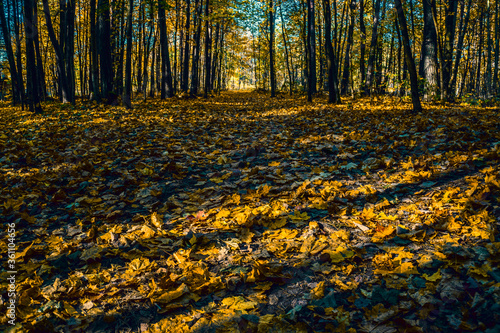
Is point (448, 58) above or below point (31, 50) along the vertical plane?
below

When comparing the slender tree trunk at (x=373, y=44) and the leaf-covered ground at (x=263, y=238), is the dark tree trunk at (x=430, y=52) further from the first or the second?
the leaf-covered ground at (x=263, y=238)

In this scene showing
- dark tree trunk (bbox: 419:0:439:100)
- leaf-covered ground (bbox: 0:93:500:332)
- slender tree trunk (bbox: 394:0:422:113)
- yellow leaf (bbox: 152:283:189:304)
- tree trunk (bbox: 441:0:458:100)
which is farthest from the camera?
tree trunk (bbox: 441:0:458:100)

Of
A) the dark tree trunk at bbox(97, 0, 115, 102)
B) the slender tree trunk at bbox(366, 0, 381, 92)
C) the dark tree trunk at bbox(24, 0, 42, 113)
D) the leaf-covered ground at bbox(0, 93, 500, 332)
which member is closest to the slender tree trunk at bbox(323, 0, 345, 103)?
the slender tree trunk at bbox(366, 0, 381, 92)

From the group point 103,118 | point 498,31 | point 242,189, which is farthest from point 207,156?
point 498,31

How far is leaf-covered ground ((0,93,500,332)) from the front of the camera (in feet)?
4.98

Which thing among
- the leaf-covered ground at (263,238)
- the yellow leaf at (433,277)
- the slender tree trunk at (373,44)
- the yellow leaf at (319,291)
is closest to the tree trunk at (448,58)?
the slender tree trunk at (373,44)

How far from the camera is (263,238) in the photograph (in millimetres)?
2312

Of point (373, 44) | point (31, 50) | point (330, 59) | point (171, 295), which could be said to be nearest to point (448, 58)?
point (330, 59)

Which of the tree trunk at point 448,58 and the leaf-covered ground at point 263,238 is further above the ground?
the tree trunk at point 448,58

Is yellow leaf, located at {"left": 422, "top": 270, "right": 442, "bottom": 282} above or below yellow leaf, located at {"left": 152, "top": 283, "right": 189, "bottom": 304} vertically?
above

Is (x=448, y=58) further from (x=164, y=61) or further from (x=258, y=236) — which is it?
(x=164, y=61)

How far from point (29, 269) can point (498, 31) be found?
27.1 m

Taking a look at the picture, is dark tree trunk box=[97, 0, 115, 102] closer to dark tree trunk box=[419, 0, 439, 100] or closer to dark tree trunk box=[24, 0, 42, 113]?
dark tree trunk box=[24, 0, 42, 113]

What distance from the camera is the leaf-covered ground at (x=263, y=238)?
1518mm
